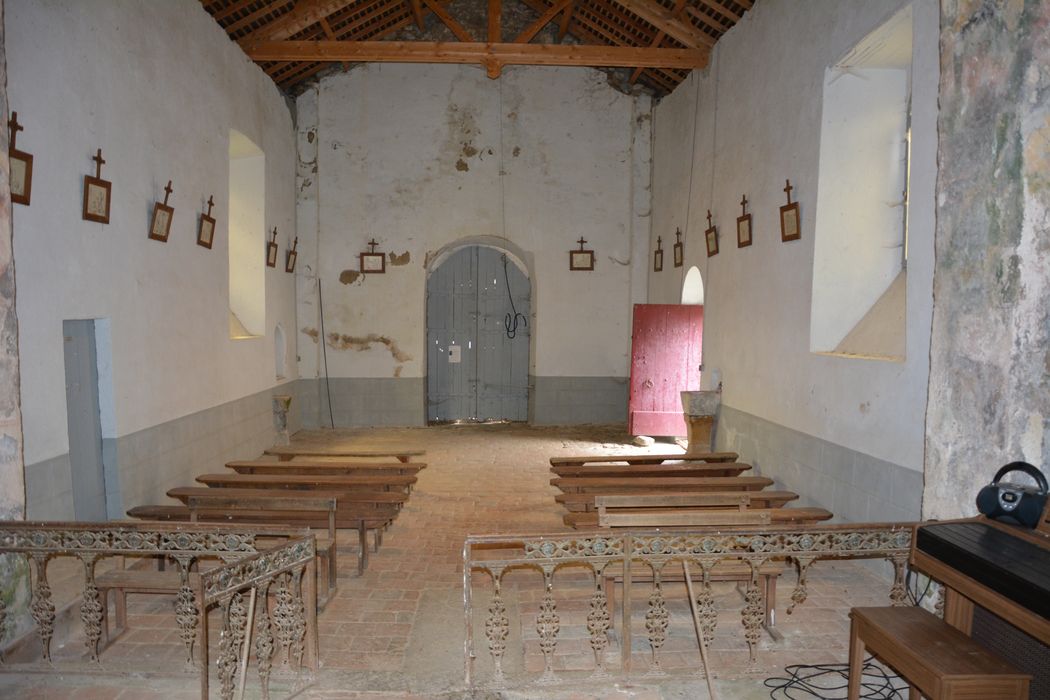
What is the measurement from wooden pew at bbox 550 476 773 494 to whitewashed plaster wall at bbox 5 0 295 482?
12.4 ft

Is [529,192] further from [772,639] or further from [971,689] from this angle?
[971,689]

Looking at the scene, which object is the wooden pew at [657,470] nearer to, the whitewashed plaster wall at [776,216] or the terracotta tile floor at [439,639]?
the terracotta tile floor at [439,639]

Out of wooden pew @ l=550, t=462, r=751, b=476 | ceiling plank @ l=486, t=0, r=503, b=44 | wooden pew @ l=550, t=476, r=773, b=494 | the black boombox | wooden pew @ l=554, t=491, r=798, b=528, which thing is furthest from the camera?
ceiling plank @ l=486, t=0, r=503, b=44

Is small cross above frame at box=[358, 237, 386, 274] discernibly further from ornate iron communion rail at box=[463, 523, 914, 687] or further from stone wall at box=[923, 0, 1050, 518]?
stone wall at box=[923, 0, 1050, 518]

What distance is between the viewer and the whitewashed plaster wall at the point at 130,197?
15.2 feet

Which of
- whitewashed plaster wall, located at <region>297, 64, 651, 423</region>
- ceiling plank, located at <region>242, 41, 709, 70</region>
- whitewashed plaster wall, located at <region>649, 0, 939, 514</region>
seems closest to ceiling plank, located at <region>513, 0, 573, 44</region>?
ceiling plank, located at <region>242, 41, 709, 70</region>

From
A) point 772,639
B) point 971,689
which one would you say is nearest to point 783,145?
point 772,639

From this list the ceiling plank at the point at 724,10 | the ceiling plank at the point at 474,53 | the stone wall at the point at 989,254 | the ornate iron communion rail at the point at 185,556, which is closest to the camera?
the ornate iron communion rail at the point at 185,556

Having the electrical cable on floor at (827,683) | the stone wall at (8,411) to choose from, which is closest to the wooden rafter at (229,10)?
the stone wall at (8,411)

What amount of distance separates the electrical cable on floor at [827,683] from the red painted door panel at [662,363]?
19.9ft

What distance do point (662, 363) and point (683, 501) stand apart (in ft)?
17.0

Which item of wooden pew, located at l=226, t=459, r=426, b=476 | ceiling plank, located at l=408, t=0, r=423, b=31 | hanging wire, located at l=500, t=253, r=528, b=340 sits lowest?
wooden pew, located at l=226, t=459, r=426, b=476

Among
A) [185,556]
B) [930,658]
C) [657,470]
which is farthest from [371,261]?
[930,658]

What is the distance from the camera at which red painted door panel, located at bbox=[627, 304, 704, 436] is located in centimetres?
955
